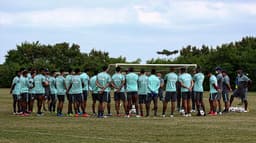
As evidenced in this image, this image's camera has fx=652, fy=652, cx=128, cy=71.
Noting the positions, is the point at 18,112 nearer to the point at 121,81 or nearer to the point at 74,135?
the point at 121,81

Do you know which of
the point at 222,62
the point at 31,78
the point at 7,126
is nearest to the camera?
the point at 7,126

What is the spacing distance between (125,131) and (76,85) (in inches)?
308

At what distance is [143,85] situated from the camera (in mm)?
25859

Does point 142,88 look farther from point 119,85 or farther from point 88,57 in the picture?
point 88,57

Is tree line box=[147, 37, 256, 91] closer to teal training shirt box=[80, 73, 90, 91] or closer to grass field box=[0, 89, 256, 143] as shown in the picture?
teal training shirt box=[80, 73, 90, 91]

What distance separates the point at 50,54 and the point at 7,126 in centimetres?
8211

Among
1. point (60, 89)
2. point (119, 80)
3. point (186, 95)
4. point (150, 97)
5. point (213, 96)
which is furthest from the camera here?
point (213, 96)

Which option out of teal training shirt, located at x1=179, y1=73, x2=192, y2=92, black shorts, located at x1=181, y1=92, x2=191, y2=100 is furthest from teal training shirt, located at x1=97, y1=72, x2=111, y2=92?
black shorts, located at x1=181, y1=92, x2=191, y2=100

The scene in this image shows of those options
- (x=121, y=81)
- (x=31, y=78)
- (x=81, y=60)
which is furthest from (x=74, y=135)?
(x=81, y=60)

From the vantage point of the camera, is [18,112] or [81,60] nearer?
[18,112]

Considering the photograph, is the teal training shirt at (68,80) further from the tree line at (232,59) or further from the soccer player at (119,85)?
the tree line at (232,59)

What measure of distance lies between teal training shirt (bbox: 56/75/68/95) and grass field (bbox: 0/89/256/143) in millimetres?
3278

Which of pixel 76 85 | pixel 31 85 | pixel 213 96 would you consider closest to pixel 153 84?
pixel 213 96

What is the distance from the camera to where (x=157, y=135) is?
17.4 meters
